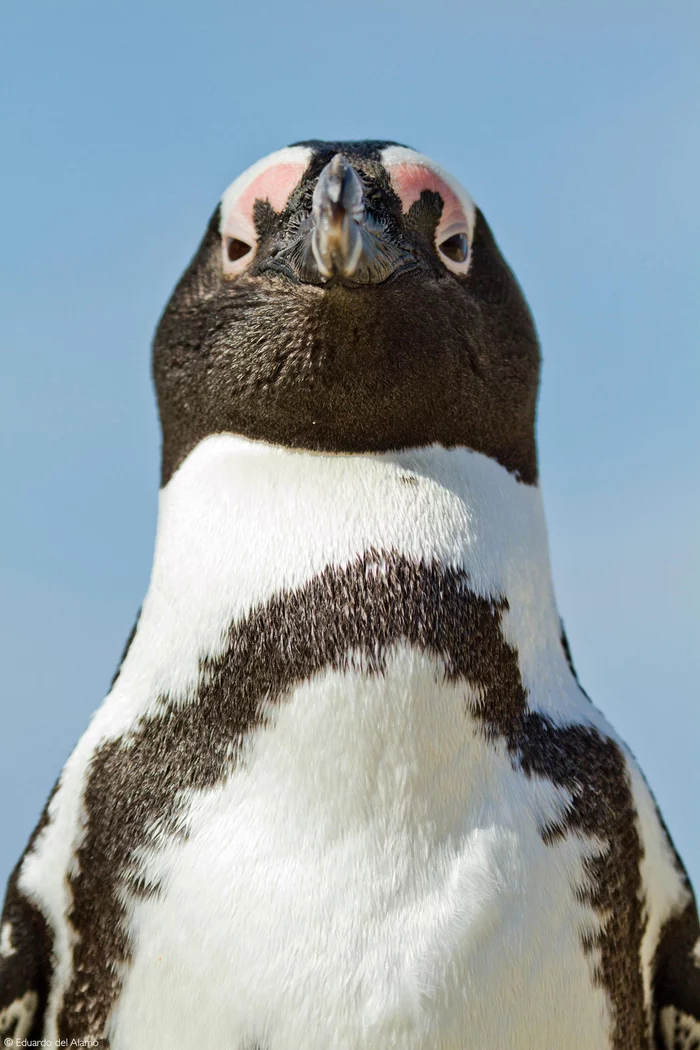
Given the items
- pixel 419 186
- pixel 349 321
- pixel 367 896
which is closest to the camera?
pixel 367 896

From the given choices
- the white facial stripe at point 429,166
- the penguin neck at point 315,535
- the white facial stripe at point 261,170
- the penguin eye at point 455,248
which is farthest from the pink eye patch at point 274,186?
the penguin neck at point 315,535

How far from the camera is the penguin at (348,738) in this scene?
8.43 ft

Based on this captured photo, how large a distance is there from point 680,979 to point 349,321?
1.84 m

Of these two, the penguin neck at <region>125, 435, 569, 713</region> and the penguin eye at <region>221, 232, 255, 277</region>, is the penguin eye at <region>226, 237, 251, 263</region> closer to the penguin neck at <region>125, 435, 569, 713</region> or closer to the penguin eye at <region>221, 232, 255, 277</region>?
the penguin eye at <region>221, 232, 255, 277</region>

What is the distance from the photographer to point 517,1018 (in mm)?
2646

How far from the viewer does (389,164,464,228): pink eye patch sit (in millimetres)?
3322

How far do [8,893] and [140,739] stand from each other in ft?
1.92

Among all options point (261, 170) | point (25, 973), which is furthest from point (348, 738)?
point (261, 170)

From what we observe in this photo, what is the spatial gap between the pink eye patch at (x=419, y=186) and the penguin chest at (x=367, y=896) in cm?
130

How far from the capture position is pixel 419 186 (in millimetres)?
3354

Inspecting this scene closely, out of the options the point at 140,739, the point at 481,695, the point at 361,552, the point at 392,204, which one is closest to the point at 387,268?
the point at 392,204

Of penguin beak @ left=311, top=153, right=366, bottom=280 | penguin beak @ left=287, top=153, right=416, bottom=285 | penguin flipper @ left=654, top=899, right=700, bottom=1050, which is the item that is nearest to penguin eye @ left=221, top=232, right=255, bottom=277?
penguin beak @ left=287, top=153, right=416, bottom=285

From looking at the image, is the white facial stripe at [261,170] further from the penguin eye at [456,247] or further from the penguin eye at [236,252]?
the penguin eye at [456,247]

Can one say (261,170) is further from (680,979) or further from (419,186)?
(680,979)
